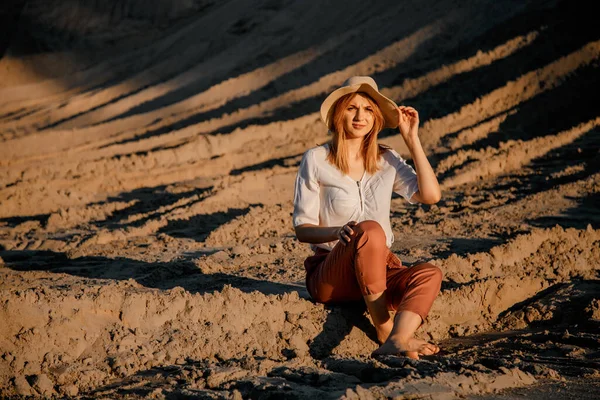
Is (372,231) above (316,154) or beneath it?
beneath

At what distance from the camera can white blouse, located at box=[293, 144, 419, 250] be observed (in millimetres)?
3949

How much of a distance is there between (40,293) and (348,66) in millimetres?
10946

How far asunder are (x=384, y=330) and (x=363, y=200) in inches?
26.5

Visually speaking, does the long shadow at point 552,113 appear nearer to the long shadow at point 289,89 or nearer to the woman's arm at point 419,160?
the long shadow at point 289,89

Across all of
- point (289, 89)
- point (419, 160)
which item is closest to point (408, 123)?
point (419, 160)

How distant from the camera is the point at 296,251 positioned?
245 inches

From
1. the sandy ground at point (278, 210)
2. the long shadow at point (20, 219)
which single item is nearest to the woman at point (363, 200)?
the sandy ground at point (278, 210)

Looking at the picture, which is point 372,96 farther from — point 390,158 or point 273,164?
point 273,164


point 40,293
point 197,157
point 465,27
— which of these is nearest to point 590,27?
point 465,27

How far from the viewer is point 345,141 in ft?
13.1

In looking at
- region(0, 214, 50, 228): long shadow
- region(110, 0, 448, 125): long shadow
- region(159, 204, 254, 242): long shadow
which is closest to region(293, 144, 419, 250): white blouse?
region(159, 204, 254, 242): long shadow

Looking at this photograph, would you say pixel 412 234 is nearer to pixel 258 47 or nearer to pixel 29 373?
pixel 29 373

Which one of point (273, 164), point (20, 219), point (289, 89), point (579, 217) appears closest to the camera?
point (579, 217)

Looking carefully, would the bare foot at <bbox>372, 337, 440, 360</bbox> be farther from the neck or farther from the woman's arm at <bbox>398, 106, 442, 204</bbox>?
the neck
